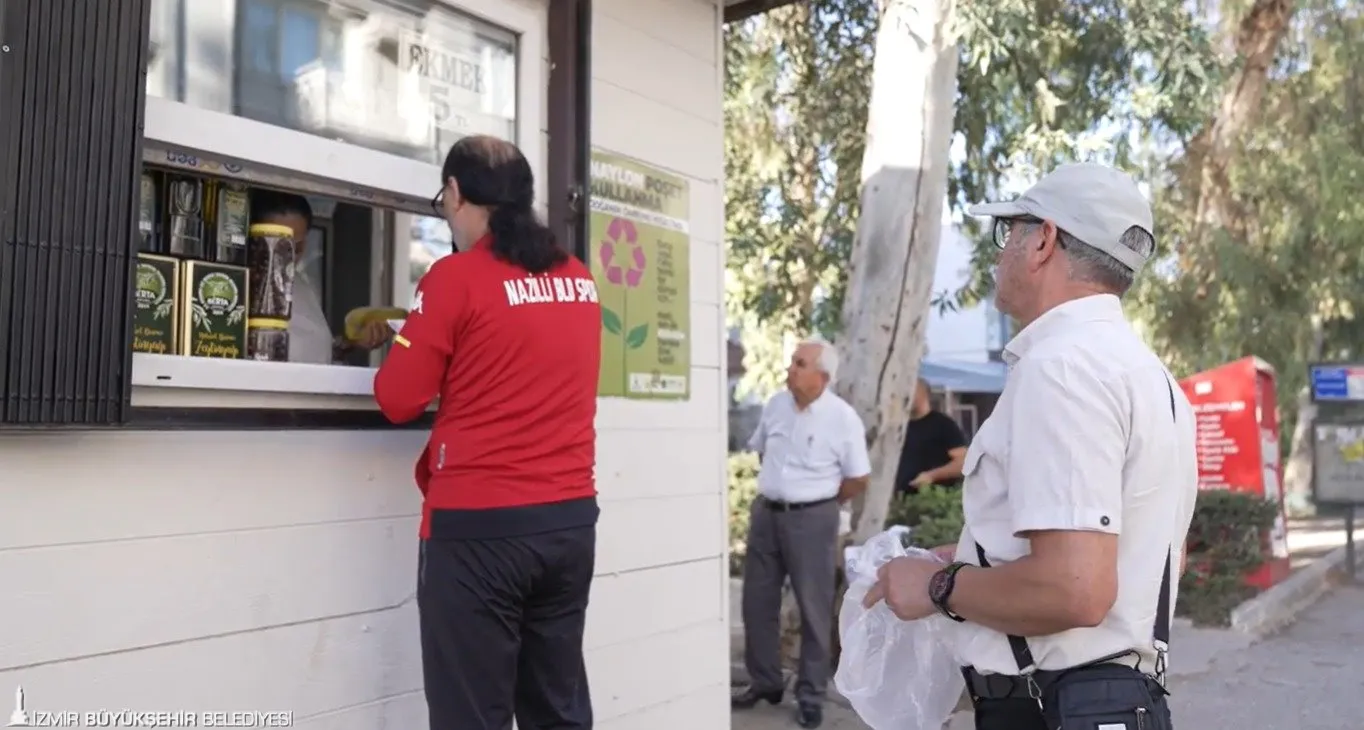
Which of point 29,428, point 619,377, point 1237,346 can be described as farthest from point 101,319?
point 1237,346

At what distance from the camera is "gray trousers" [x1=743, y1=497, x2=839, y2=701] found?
5.98 m

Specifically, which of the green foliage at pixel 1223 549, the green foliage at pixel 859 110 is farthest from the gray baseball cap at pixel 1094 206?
the green foliage at pixel 1223 549

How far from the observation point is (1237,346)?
1650cm

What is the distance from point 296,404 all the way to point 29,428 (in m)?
0.64

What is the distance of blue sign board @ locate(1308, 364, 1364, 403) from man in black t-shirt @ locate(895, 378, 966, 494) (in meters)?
7.65

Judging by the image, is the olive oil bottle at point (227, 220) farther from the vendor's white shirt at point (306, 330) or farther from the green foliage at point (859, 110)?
the green foliage at point (859, 110)

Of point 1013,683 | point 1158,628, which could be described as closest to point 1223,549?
point 1158,628

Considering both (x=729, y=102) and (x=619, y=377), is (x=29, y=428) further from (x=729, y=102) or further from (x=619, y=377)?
(x=729, y=102)

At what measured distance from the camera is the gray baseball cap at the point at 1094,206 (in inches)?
77.4

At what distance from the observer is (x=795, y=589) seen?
6.12 metres

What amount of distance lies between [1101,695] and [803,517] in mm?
4229

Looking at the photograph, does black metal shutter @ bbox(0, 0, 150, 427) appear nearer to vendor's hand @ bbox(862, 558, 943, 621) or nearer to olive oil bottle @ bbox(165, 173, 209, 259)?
olive oil bottle @ bbox(165, 173, 209, 259)

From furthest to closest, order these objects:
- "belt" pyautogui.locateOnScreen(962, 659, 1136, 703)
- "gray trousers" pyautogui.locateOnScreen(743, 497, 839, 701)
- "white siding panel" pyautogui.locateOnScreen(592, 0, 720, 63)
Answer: "gray trousers" pyautogui.locateOnScreen(743, 497, 839, 701) < "white siding panel" pyautogui.locateOnScreen(592, 0, 720, 63) < "belt" pyautogui.locateOnScreen(962, 659, 1136, 703)

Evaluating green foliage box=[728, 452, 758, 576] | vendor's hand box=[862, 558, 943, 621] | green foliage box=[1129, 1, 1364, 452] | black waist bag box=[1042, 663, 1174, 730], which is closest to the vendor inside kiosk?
vendor's hand box=[862, 558, 943, 621]
